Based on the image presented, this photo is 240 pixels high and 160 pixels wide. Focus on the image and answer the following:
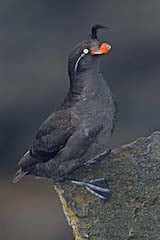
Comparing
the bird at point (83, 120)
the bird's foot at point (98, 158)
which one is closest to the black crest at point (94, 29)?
the bird at point (83, 120)

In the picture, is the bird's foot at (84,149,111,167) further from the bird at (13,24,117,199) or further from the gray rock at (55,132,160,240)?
the bird at (13,24,117,199)

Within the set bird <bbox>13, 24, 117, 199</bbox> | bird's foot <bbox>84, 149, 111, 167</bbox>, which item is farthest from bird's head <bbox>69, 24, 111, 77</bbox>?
bird's foot <bbox>84, 149, 111, 167</bbox>

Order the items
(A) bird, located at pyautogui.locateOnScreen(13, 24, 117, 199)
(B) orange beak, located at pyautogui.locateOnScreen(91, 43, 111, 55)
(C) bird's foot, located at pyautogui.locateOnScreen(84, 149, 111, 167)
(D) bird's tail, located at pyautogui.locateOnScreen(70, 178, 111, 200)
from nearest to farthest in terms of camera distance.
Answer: (B) orange beak, located at pyautogui.locateOnScreen(91, 43, 111, 55)
(A) bird, located at pyautogui.locateOnScreen(13, 24, 117, 199)
(D) bird's tail, located at pyautogui.locateOnScreen(70, 178, 111, 200)
(C) bird's foot, located at pyautogui.locateOnScreen(84, 149, 111, 167)

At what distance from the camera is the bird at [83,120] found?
7.27 meters

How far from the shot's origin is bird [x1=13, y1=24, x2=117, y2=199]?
7273 mm

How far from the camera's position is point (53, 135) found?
24.9 ft

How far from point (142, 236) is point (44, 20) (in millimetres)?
7483

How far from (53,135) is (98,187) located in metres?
0.52

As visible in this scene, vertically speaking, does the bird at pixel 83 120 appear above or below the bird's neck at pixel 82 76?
below

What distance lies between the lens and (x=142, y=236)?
23.9ft

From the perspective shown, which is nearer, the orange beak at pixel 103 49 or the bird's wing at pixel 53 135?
the orange beak at pixel 103 49

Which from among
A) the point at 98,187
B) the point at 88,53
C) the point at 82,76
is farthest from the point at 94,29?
the point at 98,187

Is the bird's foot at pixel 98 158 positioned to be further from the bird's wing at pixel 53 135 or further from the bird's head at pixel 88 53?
the bird's head at pixel 88 53

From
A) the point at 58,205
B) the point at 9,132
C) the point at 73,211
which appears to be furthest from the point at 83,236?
the point at 9,132
